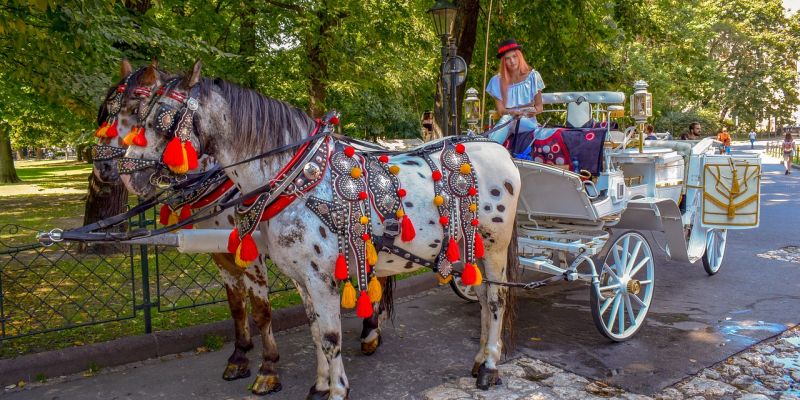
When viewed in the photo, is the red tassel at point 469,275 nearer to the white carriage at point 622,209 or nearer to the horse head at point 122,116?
the white carriage at point 622,209

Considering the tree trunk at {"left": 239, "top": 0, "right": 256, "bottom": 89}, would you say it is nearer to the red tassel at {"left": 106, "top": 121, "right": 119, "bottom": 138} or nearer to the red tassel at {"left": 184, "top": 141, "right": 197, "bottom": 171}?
the red tassel at {"left": 106, "top": 121, "right": 119, "bottom": 138}

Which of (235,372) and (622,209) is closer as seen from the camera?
(235,372)

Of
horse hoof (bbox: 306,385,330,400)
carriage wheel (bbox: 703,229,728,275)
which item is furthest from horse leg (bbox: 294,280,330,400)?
carriage wheel (bbox: 703,229,728,275)

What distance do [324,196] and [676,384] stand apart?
2.82 metres

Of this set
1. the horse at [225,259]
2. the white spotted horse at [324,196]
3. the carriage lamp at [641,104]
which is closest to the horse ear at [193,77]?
the white spotted horse at [324,196]

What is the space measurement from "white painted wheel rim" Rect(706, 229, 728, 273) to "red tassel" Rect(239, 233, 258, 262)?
19.0 feet

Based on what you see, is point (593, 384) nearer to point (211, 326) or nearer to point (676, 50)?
point (211, 326)

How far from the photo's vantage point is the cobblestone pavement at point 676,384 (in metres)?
3.94

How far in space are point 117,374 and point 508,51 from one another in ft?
13.5

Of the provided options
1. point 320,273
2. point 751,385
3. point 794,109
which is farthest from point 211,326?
point 794,109

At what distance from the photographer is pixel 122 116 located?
3.12 metres

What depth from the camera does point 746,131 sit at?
52594mm

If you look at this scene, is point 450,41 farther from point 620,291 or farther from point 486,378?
point 486,378

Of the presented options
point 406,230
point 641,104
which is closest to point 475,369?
point 406,230
